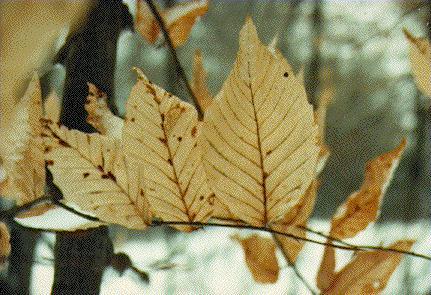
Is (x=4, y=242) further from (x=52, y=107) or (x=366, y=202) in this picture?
(x=366, y=202)

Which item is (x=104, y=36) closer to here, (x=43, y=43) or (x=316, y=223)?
(x=43, y=43)

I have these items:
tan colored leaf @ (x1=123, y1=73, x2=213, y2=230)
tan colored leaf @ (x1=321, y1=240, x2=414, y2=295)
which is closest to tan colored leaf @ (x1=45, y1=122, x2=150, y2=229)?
tan colored leaf @ (x1=123, y1=73, x2=213, y2=230)

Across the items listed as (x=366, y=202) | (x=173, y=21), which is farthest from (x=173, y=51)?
(x=366, y=202)

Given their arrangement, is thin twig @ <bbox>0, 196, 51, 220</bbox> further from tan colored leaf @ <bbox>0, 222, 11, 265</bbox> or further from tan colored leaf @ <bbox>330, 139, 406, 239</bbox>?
tan colored leaf @ <bbox>330, 139, 406, 239</bbox>

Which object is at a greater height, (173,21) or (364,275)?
(173,21)

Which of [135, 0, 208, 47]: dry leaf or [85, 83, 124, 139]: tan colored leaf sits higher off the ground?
[135, 0, 208, 47]: dry leaf
